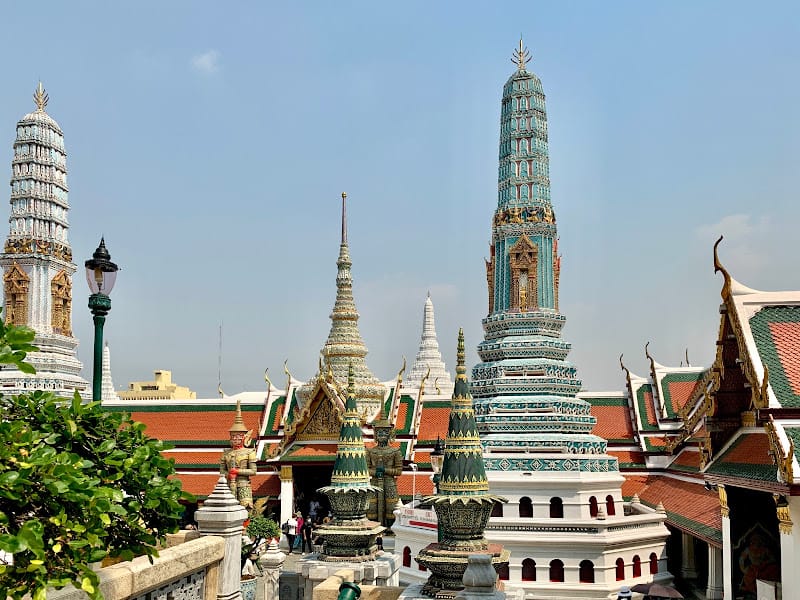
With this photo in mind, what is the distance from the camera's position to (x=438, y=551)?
36.3 ft

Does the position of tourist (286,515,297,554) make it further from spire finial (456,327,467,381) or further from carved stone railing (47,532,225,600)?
carved stone railing (47,532,225,600)

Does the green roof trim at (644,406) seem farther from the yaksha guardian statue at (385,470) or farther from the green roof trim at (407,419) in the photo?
A: the yaksha guardian statue at (385,470)

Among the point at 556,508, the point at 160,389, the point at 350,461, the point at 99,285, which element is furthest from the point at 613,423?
the point at 160,389

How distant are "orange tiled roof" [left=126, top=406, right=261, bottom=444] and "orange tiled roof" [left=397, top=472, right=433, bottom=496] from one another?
6.33 meters

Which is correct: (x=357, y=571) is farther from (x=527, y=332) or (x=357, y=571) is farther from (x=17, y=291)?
(x=17, y=291)

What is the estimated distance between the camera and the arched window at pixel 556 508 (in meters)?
18.0

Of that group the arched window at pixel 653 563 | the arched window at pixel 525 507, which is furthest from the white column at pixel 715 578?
the arched window at pixel 525 507

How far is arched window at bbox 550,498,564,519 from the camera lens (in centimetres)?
1795

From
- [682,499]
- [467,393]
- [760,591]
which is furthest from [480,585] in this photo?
[682,499]

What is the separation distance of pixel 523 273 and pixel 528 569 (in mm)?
7852

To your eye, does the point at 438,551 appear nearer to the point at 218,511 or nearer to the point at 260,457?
the point at 218,511

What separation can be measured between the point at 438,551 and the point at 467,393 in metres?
2.36

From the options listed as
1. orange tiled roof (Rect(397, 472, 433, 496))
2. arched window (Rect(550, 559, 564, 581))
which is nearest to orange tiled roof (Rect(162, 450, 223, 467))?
orange tiled roof (Rect(397, 472, 433, 496))

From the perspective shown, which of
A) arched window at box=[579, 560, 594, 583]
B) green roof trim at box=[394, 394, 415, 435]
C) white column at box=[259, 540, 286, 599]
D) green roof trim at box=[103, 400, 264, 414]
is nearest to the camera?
white column at box=[259, 540, 286, 599]
